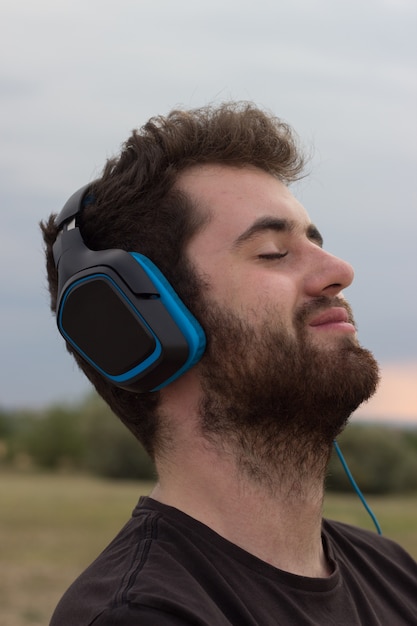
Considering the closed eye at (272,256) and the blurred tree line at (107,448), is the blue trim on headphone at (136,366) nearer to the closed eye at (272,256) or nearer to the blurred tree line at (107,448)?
the closed eye at (272,256)

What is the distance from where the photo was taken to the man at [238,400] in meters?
1.89

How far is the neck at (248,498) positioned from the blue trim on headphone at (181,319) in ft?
0.65

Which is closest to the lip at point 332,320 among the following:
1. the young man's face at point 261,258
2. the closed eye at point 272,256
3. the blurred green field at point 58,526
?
the young man's face at point 261,258

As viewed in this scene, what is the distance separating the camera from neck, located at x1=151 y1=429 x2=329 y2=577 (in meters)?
2.00

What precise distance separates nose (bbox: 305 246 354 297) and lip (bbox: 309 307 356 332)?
54 mm

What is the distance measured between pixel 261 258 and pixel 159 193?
0.36 m

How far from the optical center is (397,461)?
1205cm

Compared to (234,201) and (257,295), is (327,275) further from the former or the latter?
(234,201)

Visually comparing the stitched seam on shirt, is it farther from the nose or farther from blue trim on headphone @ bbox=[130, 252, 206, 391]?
the nose

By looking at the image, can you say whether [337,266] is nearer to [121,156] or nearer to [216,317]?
[216,317]

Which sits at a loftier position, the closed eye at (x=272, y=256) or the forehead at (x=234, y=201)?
the forehead at (x=234, y=201)

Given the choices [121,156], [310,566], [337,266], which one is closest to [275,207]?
[337,266]

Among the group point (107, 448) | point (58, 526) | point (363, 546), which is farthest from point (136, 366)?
point (107, 448)

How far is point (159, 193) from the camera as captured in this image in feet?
7.43
